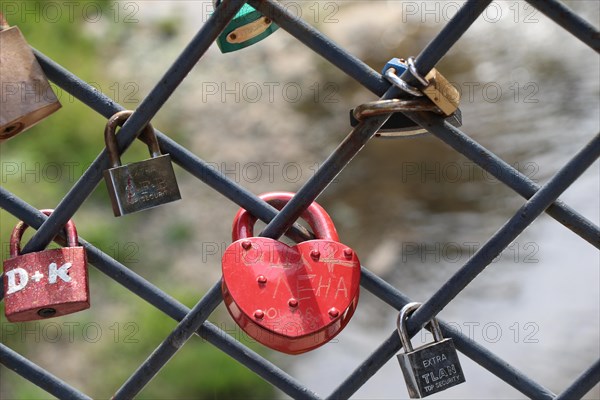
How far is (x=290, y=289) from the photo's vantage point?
0.88 metres

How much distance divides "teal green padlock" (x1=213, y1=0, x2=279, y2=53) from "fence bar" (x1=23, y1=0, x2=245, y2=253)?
0.10 meters

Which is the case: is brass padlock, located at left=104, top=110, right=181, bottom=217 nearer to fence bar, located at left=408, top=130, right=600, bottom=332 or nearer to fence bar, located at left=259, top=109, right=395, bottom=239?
fence bar, located at left=259, top=109, right=395, bottom=239

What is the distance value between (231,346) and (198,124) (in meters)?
1.72

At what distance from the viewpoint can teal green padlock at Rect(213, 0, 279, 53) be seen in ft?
3.03

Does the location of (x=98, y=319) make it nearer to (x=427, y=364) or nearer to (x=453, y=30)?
(x=427, y=364)

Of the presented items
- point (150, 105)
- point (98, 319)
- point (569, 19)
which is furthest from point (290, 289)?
point (98, 319)

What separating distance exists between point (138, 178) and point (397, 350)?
0.29 meters

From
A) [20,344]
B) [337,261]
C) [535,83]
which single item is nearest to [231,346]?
[337,261]

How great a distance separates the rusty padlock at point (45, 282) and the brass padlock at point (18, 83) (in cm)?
13

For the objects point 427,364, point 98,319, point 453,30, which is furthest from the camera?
point 98,319

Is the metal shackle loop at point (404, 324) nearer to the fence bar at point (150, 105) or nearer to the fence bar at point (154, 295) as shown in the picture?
the fence bar at point (154, 295)

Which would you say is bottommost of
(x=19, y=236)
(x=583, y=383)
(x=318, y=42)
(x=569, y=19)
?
(x=19, y=236)

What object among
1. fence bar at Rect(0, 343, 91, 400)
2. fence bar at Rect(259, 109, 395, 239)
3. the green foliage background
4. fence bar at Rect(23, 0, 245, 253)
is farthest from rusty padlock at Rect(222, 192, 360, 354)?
the green foliage background

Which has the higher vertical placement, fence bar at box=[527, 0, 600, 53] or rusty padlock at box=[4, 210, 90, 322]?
fence bar at box=[527, 0, 600, 53]
